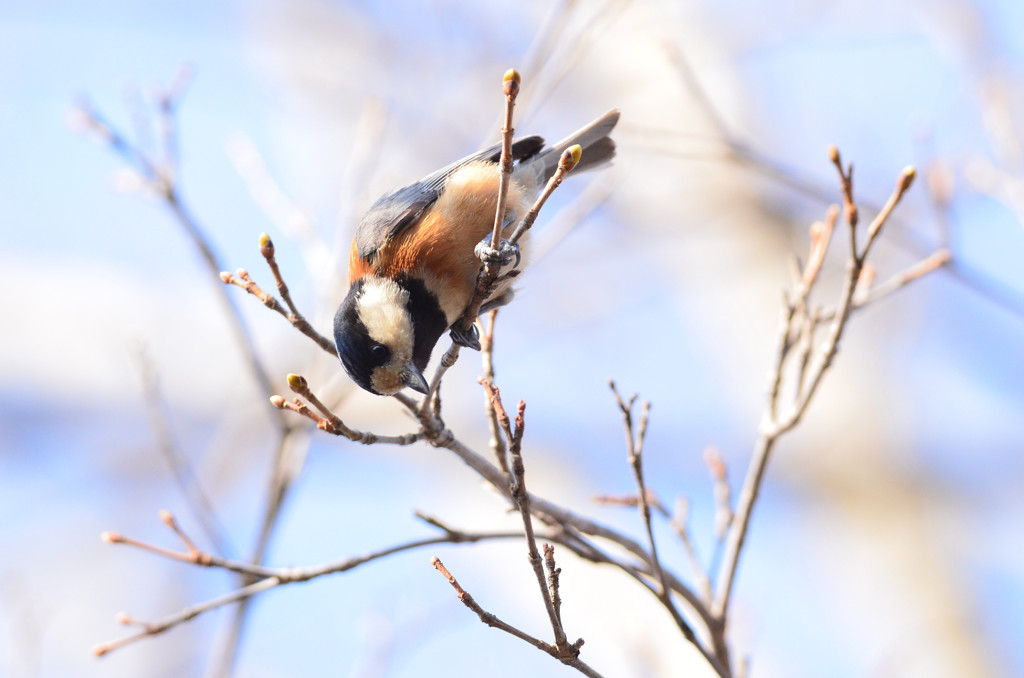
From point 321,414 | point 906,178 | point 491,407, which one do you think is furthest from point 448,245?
point 906,178

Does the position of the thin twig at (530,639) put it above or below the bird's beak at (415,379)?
below

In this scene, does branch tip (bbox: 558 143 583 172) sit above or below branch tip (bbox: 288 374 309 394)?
above

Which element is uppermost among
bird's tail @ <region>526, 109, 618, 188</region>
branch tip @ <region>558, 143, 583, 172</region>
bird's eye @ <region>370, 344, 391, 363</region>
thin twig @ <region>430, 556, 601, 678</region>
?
bird's tail @ <region>526, 109, 618, 188</region>

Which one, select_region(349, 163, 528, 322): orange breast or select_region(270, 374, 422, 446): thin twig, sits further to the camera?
select_region(349, 163, 528, 322): orange breast

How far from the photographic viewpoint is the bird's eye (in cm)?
215

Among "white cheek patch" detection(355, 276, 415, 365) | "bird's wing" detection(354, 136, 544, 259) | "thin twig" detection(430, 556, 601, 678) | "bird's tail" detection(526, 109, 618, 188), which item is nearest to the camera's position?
"thin twig" detection(430, 556, 601, 678)

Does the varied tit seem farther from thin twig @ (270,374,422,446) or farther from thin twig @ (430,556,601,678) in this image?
thin twig @ (430,556,601,678)

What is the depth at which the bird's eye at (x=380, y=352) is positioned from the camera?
2.15 meters

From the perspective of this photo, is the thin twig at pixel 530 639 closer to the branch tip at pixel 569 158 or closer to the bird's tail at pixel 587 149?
the branch tip at pixel 569 158

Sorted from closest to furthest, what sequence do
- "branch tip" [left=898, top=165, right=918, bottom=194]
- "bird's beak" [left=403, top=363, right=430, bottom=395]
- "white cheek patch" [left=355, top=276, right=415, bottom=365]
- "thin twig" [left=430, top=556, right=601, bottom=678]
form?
"thin twig" [left=430, top=556, right=601, bottom=678]
"branch tip" [left=898, top=165, right=918, bottom=194]
"bird's beak" [left=403, top=363, right=430, bottom=395]
"white cheek patch" [left=355, top=276, right=415, bottom=365]

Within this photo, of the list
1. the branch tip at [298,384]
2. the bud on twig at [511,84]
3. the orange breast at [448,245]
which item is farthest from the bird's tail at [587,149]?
the branch tip at [298,384]

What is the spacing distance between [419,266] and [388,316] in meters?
0.22

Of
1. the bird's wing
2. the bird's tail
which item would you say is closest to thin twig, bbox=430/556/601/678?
the bird's wing

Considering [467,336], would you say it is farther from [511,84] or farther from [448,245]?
[511,84]
